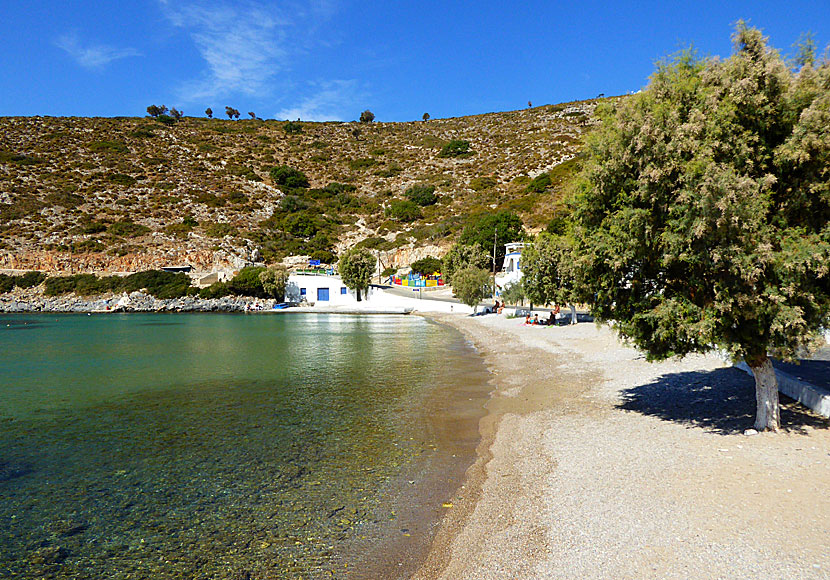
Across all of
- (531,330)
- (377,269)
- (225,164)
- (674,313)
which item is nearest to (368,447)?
(674,313)

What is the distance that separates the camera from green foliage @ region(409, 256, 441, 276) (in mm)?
87519

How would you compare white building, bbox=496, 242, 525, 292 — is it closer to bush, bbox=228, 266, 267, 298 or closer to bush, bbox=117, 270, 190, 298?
bush, bbox=228, 266, 267, 298

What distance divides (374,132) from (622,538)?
524ft

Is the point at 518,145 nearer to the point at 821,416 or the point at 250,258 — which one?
the point at 250,258

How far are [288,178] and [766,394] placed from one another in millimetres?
123000

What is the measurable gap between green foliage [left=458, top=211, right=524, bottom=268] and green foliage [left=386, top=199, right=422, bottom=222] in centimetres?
2502

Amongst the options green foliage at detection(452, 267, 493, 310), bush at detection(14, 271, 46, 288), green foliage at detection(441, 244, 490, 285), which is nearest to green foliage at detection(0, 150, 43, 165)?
bush at detection(14, 271, 46, 288)

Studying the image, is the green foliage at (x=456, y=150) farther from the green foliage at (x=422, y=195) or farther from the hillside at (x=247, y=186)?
the green foliage at (x=422, y=195)

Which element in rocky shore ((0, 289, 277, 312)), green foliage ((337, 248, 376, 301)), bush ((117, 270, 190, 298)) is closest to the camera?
green foliage ((337, 248, 376, 301))

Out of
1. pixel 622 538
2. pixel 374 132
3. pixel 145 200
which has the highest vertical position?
pixel 374 132

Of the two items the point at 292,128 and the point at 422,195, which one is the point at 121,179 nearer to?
the point at 292,128

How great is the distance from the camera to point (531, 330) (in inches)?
1476

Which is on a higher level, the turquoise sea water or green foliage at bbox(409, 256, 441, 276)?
green foliage at bbox(409, 256, 441, 276)

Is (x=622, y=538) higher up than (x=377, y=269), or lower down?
lower down
